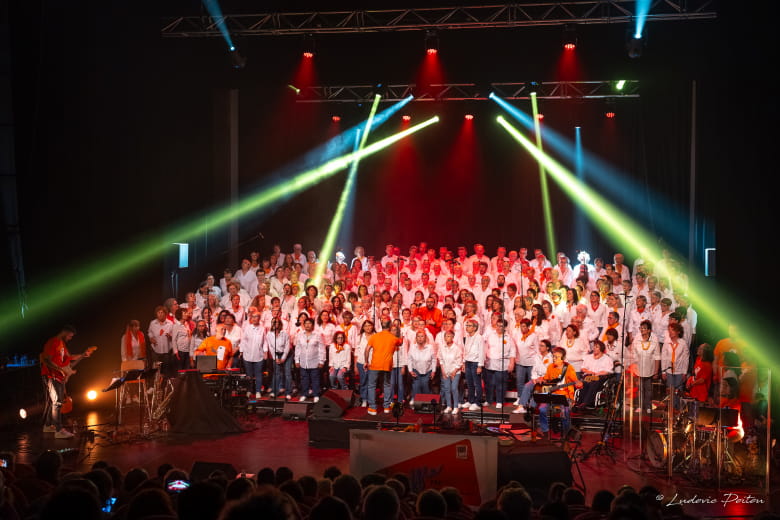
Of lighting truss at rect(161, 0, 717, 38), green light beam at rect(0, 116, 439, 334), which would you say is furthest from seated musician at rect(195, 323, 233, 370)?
lighting truss at rect(161, 0, 717, 38)

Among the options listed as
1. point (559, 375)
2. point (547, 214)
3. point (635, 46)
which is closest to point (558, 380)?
point (559, 375)

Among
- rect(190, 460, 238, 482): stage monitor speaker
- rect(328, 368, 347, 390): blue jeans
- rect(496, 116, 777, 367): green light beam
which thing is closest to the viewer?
rect(190, 460, 238, 482): stage monitor speaker

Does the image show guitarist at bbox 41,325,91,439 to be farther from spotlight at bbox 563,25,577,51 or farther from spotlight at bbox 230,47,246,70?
spotlight at bbox 563,25,577,51

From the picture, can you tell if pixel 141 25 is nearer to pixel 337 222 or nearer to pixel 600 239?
pixel 337 222

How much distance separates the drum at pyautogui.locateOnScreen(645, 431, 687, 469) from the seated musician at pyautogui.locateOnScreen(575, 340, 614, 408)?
2488mm

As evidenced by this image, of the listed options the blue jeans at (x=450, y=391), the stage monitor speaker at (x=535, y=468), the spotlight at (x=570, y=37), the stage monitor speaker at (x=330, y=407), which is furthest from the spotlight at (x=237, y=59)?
the stage monitor speaker at (x=535, y=468)

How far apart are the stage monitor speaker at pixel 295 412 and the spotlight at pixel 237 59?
255 inches

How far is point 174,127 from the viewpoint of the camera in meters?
15.5

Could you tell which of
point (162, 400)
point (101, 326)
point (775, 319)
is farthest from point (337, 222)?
point (775, 319)

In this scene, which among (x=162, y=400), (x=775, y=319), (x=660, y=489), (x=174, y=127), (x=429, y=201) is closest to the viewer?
(x=660, y=489)

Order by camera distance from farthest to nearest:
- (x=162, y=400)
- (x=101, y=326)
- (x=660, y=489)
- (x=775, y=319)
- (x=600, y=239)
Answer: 1. (x=600, y=239)
2. (x=101, y=326)
3. (x=162, y=400)
4. (x=775, y=319)
5. (x=660, y=489)

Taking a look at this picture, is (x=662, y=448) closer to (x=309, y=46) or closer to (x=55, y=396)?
(x=55, y=396)

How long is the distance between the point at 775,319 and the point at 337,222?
1335cm

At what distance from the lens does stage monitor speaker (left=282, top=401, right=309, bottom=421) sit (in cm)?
1256
